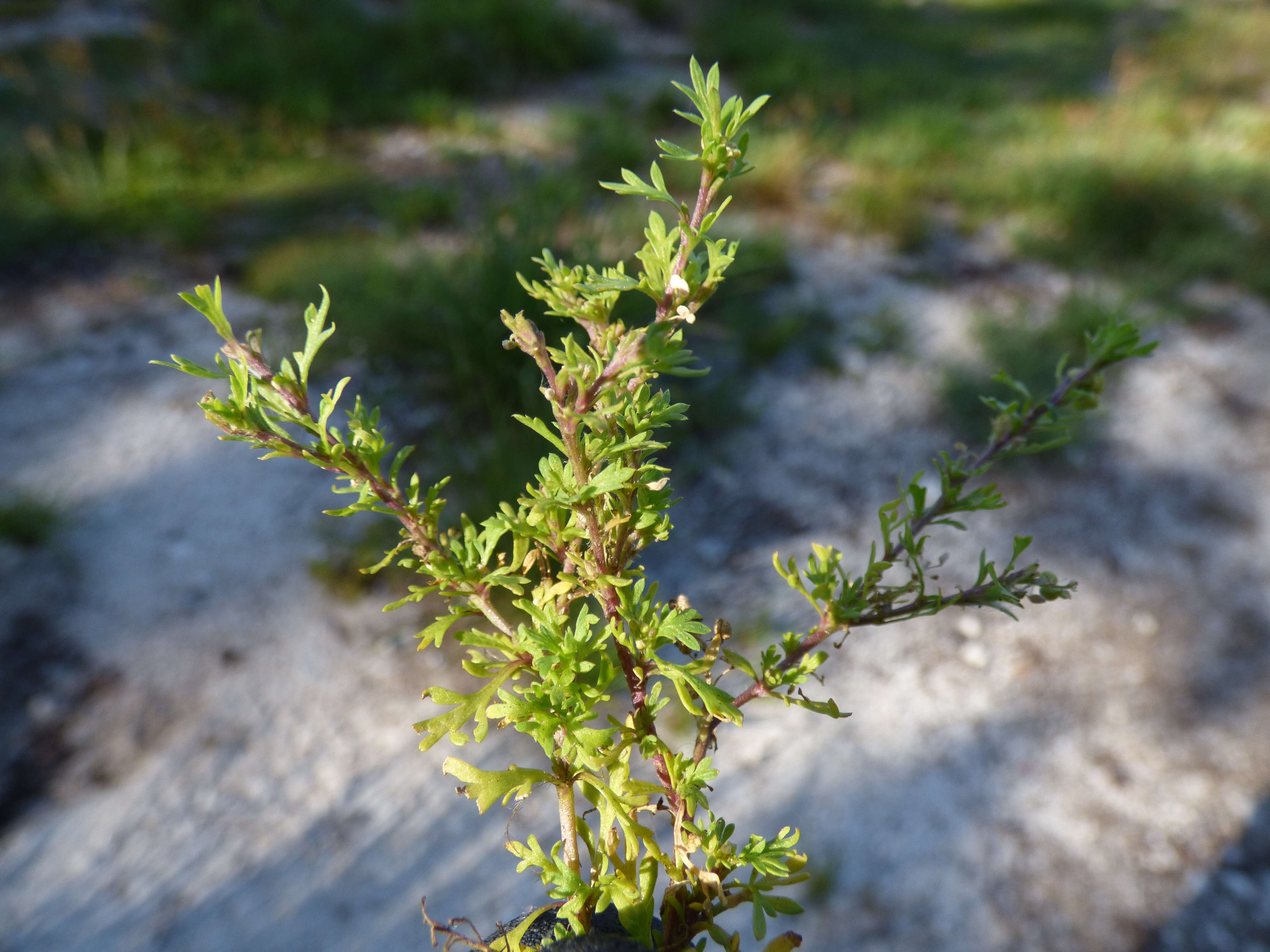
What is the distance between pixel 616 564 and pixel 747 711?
1.66 meters

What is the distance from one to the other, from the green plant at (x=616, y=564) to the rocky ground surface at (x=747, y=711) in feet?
3.93

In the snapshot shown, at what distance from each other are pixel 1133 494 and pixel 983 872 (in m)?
1.70

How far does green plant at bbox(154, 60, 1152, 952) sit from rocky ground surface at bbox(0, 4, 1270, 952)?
1.20 m

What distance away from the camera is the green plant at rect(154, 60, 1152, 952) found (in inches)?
23.4

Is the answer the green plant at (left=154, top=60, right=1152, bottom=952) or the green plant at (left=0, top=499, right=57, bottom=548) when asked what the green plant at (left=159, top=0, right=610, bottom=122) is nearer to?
the green plant at (left=0, top=499, right=57, bottom=548)

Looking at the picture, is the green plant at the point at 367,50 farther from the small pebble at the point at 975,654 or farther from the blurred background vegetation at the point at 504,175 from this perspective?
the small pebble at the point at 975,654

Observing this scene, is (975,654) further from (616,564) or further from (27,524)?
(27,524)

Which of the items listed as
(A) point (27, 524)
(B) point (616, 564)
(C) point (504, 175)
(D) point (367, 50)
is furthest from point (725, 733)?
(D) point (367, 50)

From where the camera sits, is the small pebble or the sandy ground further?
the small pebble

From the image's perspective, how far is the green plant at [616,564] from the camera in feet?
1.95

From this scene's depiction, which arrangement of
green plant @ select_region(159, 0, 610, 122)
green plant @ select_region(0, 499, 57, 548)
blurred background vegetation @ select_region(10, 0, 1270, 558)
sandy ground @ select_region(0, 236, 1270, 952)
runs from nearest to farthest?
sandy ground @ select_region(0, 236, 1270, 952) → green plant @ select_region(0, 499, 57, 548) → blurred background vegetation @ select_region(10, 0, 1270, 558) → green plant @ select_region(159, 0, 610, 122)

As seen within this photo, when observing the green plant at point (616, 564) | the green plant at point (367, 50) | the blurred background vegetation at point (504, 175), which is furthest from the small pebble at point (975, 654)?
the green plant at point (367, 50)

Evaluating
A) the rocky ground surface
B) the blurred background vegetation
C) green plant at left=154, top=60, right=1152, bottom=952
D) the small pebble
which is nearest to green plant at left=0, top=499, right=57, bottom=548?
the rocky ground surface

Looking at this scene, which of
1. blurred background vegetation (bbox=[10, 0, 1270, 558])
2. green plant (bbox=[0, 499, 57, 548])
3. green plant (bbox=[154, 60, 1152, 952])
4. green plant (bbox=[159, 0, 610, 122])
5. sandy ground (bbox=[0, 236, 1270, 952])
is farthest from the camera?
green plant (bbox=[159, 0, 610, 122])
